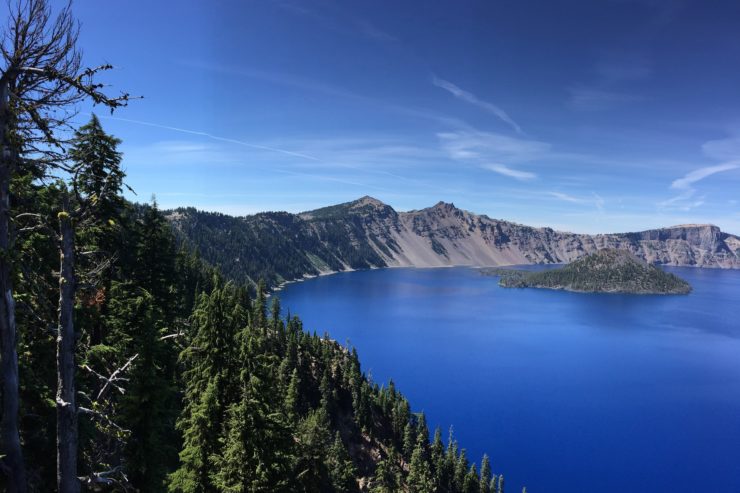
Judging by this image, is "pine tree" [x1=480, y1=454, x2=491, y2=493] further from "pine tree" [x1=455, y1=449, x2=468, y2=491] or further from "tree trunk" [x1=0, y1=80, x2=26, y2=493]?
"tree trunk" [x1=0, y1=80, x2=26, y2=493]

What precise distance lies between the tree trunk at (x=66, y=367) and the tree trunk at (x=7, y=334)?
993 mm

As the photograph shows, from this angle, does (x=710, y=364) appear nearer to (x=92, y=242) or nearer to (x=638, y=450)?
(x=638, y=450)

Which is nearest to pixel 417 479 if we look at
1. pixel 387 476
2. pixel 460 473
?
pixel 387 476

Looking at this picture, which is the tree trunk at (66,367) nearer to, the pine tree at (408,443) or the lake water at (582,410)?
the pine tree at (408,443)

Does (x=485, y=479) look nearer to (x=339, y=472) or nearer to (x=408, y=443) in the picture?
(x=408, y=443)

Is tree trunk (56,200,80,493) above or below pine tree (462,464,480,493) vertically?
above

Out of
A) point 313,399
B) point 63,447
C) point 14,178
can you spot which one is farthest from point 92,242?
point 313,399

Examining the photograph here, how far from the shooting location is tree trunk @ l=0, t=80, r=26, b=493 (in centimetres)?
888

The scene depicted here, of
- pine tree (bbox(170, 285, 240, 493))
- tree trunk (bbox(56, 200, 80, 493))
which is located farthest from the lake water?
tree trunk (bbox(56, 200, 80, 493))

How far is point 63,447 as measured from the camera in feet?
30.6

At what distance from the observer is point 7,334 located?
30.2 feet

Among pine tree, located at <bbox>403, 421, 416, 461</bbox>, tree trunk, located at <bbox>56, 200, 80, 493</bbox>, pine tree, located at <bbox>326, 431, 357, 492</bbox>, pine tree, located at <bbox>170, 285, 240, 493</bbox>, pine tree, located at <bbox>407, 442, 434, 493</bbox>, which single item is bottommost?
pine tree, located at <bbox>403, 421, 416, 461</bbox>

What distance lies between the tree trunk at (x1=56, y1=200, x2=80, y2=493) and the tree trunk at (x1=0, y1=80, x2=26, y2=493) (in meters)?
0.99

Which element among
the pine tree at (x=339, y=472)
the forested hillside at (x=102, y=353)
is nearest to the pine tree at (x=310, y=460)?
the forested hillside at (x=102, y=353)
